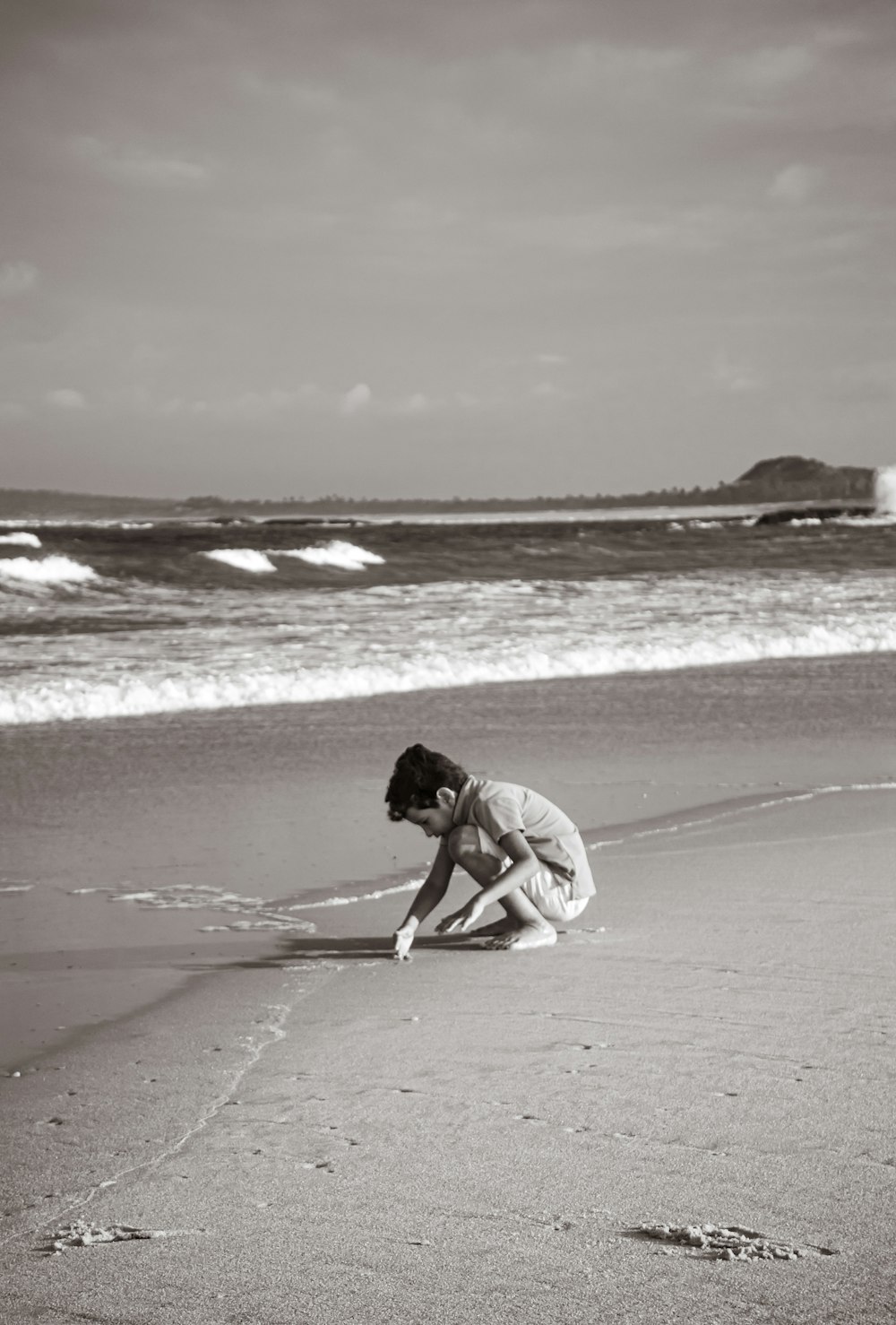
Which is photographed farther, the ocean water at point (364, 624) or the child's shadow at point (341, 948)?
the ocean water at point (364, 624)

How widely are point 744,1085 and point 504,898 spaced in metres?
1.73

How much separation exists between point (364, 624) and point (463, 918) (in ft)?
41.4

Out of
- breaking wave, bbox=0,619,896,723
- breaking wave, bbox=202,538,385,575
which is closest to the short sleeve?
breaking wave, bbox=0,619,896,723

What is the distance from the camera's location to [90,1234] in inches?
105

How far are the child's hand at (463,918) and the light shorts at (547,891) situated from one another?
0.77 ft

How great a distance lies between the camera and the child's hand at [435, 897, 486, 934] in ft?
15.9

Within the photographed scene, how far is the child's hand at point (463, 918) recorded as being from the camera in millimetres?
4852

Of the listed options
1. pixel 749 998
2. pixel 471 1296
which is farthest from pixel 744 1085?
pixel 471 1296

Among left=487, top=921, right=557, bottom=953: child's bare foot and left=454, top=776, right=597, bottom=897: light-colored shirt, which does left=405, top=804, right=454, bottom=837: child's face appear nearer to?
left=454, top=776, right=597, bottom=897: light-colored shirt

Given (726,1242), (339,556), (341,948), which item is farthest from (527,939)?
(339,556)

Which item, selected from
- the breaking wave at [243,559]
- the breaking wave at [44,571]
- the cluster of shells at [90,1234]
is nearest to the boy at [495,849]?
the cluster of shells at [90,1234]

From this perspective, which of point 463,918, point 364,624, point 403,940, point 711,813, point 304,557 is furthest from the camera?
point 304,557

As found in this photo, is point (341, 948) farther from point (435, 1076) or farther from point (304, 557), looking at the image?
point (304, 557)

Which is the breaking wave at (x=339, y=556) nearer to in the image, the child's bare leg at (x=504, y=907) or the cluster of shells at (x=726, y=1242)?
the child's bare leg at (x=504, y=907)
